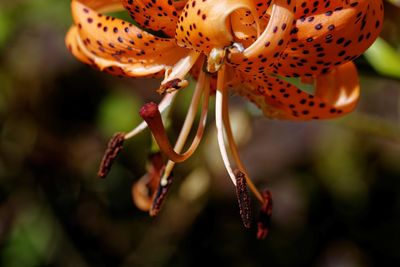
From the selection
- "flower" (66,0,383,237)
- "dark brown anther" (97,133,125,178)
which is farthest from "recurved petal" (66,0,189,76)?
"dark brown anther" (97,133,125,178)

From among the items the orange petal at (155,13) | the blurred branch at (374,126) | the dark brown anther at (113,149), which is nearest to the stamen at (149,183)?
the dark brown anther at (113,149)

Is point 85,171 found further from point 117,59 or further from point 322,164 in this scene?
point 117,59

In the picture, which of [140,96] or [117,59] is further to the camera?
[140,96]

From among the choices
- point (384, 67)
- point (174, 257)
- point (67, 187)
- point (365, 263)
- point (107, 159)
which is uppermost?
point (107, 159)

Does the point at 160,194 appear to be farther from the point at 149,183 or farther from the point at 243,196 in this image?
the point at 243,196

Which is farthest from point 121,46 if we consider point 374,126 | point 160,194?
point 374,126

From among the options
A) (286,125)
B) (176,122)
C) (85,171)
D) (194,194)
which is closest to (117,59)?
(194,194)
